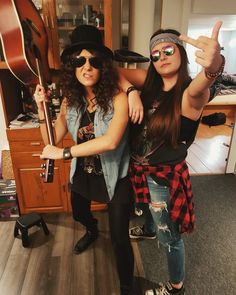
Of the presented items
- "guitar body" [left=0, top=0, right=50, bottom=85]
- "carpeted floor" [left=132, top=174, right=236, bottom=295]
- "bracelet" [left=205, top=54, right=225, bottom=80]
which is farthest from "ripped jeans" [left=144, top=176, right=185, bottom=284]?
"guitar body" [left=0, top=0, right=50, bottom=85]

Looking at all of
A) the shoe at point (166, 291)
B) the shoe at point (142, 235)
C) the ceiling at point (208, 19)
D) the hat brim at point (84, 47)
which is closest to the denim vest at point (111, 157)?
the hat brim at point (84, 47)

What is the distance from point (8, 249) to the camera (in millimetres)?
1826

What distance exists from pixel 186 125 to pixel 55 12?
4.18ft

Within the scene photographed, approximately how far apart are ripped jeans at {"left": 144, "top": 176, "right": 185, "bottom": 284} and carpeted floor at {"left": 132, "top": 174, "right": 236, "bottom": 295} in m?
0.34

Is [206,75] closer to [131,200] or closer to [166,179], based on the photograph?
[166,179]

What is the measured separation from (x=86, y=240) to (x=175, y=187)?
932 millimetres

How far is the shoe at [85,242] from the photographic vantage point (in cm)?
179

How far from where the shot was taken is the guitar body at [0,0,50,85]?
1.11m

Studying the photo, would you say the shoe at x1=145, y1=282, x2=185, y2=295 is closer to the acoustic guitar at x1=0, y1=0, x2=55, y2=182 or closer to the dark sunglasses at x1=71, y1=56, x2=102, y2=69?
the acoustic guitar at x1=0, y1=0, x2=55, y2=182

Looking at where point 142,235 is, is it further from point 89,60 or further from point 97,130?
point 89,60

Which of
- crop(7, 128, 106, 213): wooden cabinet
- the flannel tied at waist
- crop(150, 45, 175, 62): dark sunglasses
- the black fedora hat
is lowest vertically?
crop(7, 128, 106, 213): wooden cabinet

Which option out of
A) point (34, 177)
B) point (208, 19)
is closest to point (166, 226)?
point (34, 177)

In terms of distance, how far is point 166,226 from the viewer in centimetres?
124

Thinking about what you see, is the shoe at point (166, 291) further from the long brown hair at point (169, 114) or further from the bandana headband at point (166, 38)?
the bandana headband at point (166, 38)
